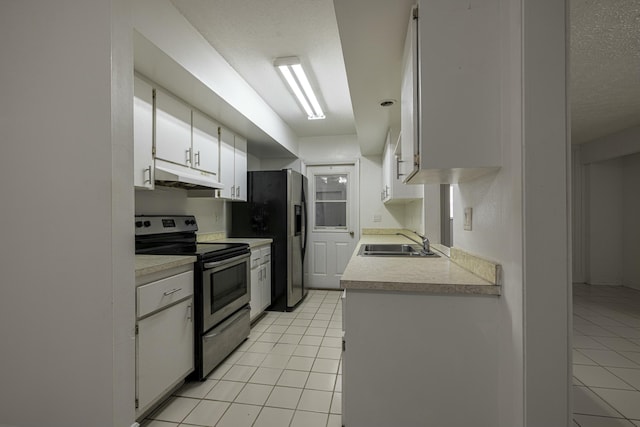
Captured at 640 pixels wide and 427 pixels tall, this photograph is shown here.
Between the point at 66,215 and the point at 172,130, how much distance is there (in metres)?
1.20

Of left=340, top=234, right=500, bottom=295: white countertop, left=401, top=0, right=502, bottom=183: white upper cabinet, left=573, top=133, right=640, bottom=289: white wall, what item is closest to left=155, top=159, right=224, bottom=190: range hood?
left=340, top=234, right=500, bottom=295: white countertop

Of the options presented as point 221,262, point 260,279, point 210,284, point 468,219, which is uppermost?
point 468,219

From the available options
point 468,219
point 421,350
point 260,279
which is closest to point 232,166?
point 260,279

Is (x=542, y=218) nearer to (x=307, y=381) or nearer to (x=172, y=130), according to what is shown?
(x=307, y=381)

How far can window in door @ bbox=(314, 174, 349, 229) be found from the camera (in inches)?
194

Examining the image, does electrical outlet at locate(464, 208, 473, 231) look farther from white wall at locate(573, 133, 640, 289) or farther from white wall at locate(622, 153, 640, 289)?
white wall at locate(622, 153, 640, 289)

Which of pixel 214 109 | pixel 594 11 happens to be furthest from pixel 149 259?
pixel 594 11

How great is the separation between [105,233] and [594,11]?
9.81 ft

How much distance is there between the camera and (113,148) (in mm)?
1309

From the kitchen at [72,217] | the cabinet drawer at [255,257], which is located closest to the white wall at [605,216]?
the kitchen at [72,217]

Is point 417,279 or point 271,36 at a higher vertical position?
point 271,36

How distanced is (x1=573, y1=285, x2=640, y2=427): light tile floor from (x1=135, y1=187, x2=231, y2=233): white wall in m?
3.16

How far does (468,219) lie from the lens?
64.2 inches

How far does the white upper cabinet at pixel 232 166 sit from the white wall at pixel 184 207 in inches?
11.1
